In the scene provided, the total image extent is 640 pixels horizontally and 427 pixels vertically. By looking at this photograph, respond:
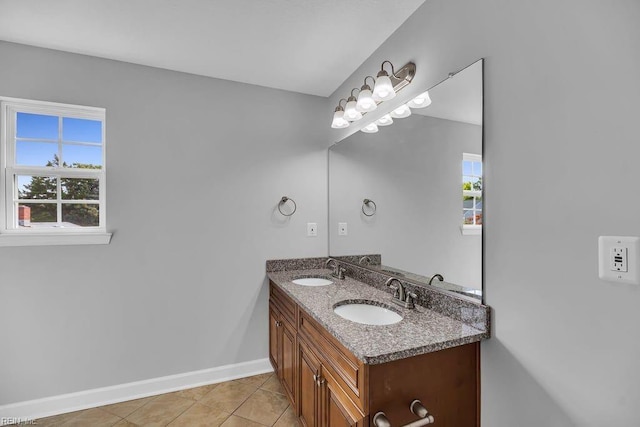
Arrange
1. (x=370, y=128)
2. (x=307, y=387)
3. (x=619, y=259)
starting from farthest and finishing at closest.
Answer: (x=370, y=128)
(x=307, y=387)
(x=619, y=259)

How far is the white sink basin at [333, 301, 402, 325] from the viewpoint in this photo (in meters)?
1.61

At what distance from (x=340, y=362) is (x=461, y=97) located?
1.30 meters

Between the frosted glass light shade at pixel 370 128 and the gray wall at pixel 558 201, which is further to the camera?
the frosted glass light shade at pixel 370 128

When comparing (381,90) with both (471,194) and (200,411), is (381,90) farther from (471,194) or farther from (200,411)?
(200,411)

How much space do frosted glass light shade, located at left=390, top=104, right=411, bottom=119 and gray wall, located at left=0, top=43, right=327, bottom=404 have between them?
39.7 inches

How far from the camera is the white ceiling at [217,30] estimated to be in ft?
5.31

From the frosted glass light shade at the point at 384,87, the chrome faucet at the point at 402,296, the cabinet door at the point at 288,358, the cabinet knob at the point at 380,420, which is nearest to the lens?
the cabinet knob at the point at 380,420

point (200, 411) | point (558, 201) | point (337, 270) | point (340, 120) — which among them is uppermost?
point (340, 120)

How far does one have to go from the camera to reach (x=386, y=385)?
42.7 inches

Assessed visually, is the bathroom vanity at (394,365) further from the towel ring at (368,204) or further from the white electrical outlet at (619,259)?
the towel ring at (368,204)

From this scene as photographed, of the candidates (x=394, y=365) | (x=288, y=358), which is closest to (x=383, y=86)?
(x=394, y=365)

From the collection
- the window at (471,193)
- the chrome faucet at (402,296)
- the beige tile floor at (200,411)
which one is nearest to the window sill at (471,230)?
the window at (471,193)

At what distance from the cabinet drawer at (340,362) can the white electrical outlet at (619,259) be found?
0.81m

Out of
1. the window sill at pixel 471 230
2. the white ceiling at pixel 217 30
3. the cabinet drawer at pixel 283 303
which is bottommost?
the cabinet drawer at pixel 283 303
